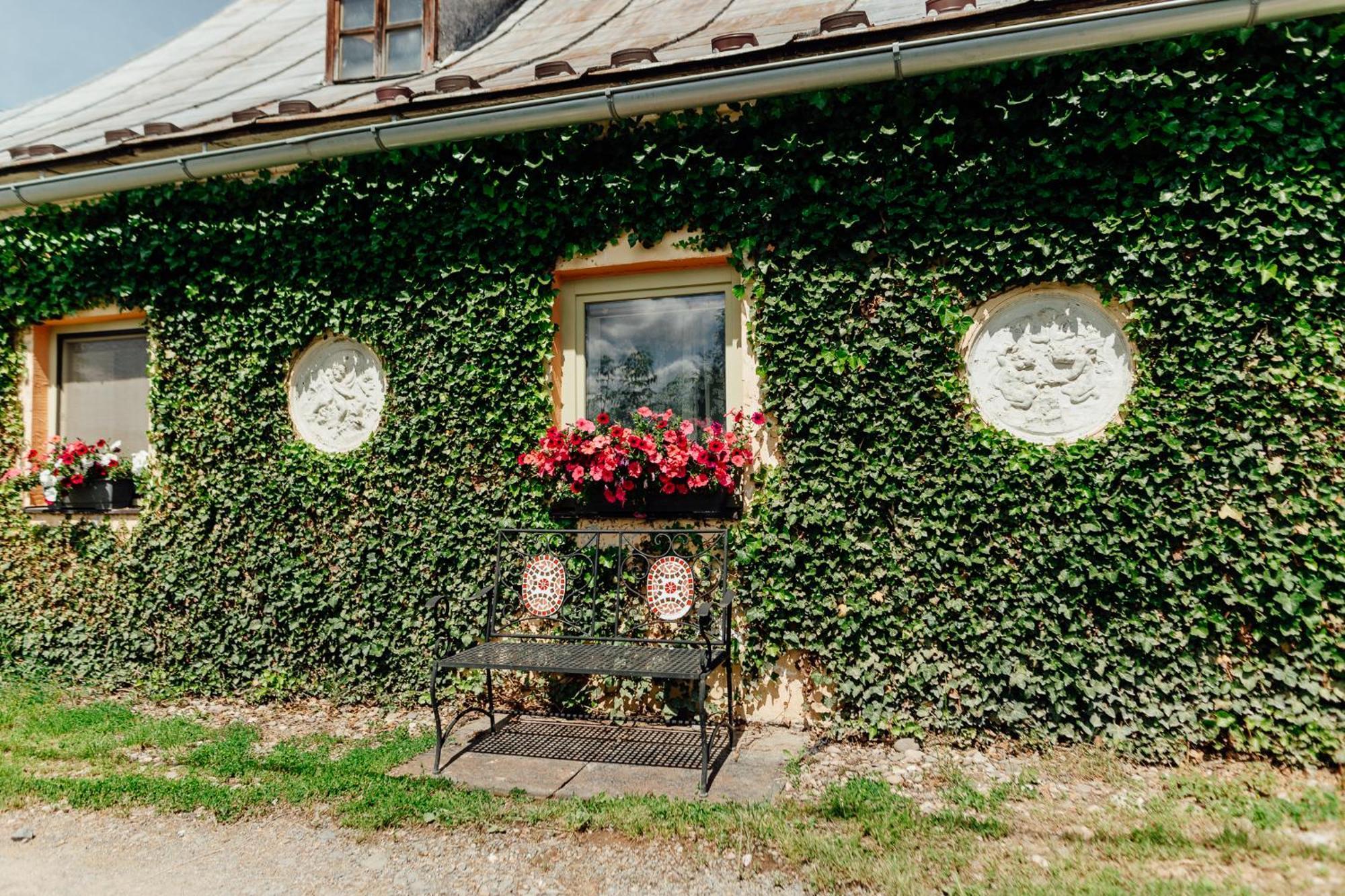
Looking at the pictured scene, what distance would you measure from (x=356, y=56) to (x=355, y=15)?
312 millimetres

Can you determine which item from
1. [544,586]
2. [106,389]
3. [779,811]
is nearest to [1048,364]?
[779,811]

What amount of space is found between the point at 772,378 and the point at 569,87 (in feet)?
6.61

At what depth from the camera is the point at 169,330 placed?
5.31 meters

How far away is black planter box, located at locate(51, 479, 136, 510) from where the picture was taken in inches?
214

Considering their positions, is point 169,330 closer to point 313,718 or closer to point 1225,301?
point 313,718

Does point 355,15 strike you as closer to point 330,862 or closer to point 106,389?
point 106,389

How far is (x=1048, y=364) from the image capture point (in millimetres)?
3955

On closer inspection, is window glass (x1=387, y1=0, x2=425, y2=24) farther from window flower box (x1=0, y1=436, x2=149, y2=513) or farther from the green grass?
the green grass

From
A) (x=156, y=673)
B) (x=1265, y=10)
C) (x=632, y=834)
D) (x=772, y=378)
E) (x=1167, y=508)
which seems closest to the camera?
(x=632, y=834)

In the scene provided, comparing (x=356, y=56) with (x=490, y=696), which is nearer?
(x=490, y=696)

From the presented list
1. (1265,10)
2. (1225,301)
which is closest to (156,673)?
(1225,301)

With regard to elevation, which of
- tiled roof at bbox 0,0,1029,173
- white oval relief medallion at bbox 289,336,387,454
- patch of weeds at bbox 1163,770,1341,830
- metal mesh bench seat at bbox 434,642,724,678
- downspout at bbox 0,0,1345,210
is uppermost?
tiled roof at bbox 0,0,1029,173

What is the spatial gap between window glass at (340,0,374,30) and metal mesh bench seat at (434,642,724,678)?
15.5 feet

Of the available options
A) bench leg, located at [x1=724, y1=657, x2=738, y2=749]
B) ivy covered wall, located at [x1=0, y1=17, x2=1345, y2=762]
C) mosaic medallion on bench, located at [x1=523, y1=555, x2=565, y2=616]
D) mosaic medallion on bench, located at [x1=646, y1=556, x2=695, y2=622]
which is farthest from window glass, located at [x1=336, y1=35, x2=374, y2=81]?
bench leg, located at [x1=724, y1=657, x2=738, y2=749]
